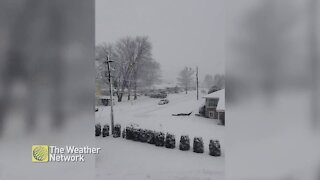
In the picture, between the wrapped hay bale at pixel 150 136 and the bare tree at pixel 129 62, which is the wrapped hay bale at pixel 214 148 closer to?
the wrapped hay bale at pixel 150 136

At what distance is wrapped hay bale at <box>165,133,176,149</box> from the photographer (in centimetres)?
272

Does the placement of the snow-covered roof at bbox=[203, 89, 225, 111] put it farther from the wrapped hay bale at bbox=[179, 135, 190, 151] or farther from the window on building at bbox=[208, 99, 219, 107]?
the wrapped hay bale at bbox=[179, 135, 190, 151]

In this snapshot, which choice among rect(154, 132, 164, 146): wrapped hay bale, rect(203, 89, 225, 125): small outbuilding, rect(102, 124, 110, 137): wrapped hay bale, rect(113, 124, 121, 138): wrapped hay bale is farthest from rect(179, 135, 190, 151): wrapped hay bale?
rect(102, 124, 110, 137): wrapped hay bale

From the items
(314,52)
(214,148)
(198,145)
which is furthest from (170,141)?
(314,52)

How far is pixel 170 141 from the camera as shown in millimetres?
2736

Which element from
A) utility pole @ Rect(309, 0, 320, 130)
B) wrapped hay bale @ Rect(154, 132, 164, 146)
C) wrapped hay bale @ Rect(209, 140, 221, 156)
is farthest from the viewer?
wrapped hay bale @ Rect(154, 132, 164, 146)

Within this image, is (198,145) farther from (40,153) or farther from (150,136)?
(40,153)

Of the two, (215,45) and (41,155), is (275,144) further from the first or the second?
(41,155)

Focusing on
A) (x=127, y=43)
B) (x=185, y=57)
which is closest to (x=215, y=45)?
(x=185, y=57)

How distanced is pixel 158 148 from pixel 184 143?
26 cm

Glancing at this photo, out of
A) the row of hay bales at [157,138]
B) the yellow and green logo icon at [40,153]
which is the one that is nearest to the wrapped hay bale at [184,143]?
the row of hay bales at [157,138]

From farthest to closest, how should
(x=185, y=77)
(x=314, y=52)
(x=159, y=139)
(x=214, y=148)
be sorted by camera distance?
(x=185, y=77), (x=159, y=139), (x=214, y=148), (x=314, y=52)

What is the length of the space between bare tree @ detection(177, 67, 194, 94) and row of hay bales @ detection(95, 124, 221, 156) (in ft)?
1.68

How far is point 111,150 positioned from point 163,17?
1431 mm
